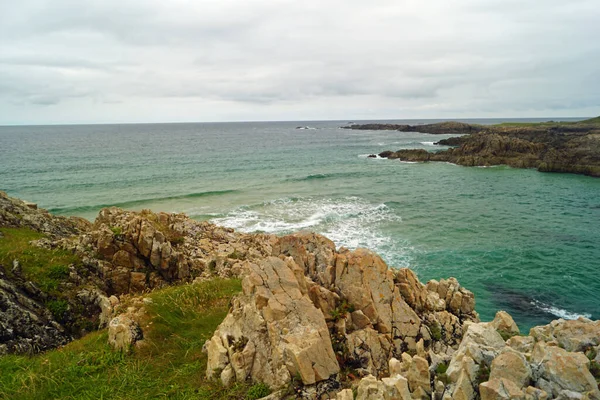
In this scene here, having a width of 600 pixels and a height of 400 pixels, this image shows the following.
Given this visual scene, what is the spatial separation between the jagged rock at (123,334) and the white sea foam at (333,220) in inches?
744

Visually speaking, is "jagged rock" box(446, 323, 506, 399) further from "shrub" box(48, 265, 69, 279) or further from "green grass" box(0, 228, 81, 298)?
"shrub" box(48, 265, 69, 279)

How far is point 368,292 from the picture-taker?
33.6ft

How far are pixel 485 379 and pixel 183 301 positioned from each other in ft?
32.9

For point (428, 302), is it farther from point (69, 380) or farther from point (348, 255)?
point (69, 380)

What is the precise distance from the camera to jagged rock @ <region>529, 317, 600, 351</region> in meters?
6.84

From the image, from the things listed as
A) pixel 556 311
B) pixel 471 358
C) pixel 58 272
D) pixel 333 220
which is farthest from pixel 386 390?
pixel 333 220

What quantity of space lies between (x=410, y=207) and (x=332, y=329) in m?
34.0

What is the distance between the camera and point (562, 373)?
593 cm

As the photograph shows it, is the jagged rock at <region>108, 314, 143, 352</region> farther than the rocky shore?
Yes

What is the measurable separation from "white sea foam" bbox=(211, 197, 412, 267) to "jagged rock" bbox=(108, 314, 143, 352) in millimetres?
18901

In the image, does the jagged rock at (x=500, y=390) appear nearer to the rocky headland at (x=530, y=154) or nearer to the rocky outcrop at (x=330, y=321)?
the rocky outcrop at (x=330, y=321)

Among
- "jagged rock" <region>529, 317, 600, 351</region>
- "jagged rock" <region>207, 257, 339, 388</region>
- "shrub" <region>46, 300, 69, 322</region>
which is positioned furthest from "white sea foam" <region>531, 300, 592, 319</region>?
"shrub" <region>46, 300, 69, 322</region>

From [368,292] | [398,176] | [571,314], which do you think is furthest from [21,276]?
[398,176]

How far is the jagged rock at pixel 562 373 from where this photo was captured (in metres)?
5.74
